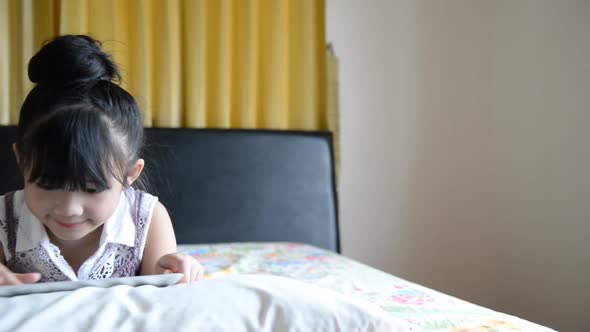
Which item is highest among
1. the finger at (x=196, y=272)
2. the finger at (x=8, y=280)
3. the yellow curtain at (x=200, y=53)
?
the yellow curtain at (x=200, y=53)

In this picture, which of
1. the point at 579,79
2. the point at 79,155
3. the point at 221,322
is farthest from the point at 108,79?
the point at 579,79

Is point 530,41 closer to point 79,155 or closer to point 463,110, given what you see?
point 463,110

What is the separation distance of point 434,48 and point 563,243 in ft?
3.43

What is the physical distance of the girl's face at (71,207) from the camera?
0.80 metres

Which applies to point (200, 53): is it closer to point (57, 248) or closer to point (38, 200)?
point (57, 248)

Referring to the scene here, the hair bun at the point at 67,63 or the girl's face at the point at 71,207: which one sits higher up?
the hair bun at the point at 67,63

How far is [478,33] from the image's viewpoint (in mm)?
2418

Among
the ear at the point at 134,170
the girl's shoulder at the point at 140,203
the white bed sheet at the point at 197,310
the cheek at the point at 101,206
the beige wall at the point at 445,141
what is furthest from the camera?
the beige wall at the point at 445,141

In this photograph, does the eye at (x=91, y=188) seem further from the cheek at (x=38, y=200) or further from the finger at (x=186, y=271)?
the finger at (x=186, y=271)

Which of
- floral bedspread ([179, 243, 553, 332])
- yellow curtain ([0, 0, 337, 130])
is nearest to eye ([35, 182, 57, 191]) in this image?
floral bedspread ([179, 243, 553, 332])

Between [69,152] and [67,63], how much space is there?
8.2 inches

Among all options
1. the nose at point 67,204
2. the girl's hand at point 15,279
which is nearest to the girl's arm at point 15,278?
the girl's hand at point 15,279

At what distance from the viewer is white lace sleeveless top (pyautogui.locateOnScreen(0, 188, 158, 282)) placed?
3.18ft

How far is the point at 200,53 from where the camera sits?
6.75ft
